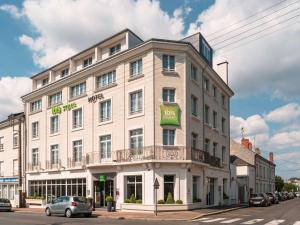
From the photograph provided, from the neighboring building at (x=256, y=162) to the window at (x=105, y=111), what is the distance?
→ 1012 inches

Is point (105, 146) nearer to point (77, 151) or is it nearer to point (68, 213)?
point (77, 151)

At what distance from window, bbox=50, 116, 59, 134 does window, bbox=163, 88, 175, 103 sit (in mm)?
13625

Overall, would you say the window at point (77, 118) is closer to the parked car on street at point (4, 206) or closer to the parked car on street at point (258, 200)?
the parked car on street at point (4, 206)

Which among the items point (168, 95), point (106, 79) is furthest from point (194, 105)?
point (106, 79)

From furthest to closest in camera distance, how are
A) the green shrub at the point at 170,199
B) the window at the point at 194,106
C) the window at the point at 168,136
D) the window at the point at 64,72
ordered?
1. the window at the point at 64,72
2. the window at the point at 194,106
3. the window at the point at 168,136
4. the green shrub at the point at 170,199

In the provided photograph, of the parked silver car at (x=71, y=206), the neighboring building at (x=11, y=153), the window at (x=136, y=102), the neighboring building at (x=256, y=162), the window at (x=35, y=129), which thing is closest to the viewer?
the parked silver car at (x=71, y=206)

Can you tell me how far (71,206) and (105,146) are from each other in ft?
25.8

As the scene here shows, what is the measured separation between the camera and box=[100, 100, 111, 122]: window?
1364 inches

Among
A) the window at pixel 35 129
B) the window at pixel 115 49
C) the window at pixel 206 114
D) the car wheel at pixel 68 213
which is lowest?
the car wheel at pixel 68 213

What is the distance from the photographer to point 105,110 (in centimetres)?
3506

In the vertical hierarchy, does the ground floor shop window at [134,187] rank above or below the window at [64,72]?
below

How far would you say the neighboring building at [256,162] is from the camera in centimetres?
5673

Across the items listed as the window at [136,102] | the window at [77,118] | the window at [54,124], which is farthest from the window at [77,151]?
the window at [136,102]

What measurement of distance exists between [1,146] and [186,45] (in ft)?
96.9
